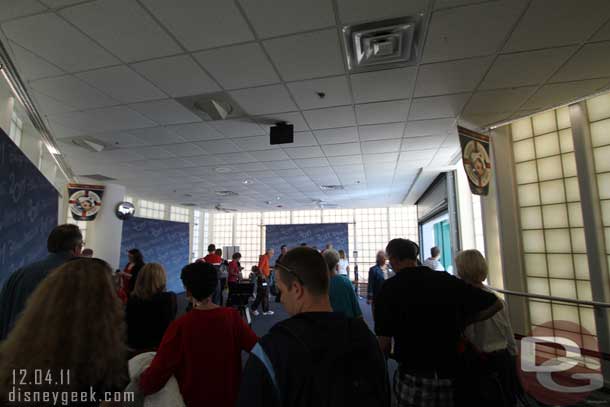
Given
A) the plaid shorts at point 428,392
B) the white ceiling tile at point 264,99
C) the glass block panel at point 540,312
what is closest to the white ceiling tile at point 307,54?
the white ceiling tile at point 264,99

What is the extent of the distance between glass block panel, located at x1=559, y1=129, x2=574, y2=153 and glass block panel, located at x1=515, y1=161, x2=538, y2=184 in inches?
15.6

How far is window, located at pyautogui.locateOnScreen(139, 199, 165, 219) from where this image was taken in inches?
450

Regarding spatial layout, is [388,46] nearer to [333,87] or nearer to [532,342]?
[333,87]

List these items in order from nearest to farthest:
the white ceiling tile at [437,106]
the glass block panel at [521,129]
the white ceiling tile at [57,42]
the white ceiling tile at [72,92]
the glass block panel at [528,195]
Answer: the white ceiling tile at [57,42]
the white ceiling tile at [72,92]
the white ceiling tile at [437,106]
the glass block panel at [528,195]
the glass block panel at [521,129]

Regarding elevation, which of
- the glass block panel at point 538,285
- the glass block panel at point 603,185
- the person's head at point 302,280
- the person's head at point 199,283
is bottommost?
the glass block panel at point 538,285

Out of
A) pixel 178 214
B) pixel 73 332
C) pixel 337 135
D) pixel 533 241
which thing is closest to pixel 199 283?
pixel 73 332

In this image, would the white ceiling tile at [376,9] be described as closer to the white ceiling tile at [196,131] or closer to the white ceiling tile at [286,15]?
the white ceiling tile at [286,15]

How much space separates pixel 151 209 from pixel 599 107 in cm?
1244

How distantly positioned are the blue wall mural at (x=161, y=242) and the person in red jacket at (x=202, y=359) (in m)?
8.54

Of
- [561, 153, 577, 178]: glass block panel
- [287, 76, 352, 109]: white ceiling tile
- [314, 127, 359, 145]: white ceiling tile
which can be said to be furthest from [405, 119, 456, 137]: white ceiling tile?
[561, 153, 577, 178]: glass block panel

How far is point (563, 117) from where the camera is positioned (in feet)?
14.1

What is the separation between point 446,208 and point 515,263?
9.45 ft

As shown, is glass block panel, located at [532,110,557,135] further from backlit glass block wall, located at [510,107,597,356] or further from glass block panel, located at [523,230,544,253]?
glass block panel, located at [523,230,544,253]

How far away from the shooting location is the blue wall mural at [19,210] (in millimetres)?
3061
